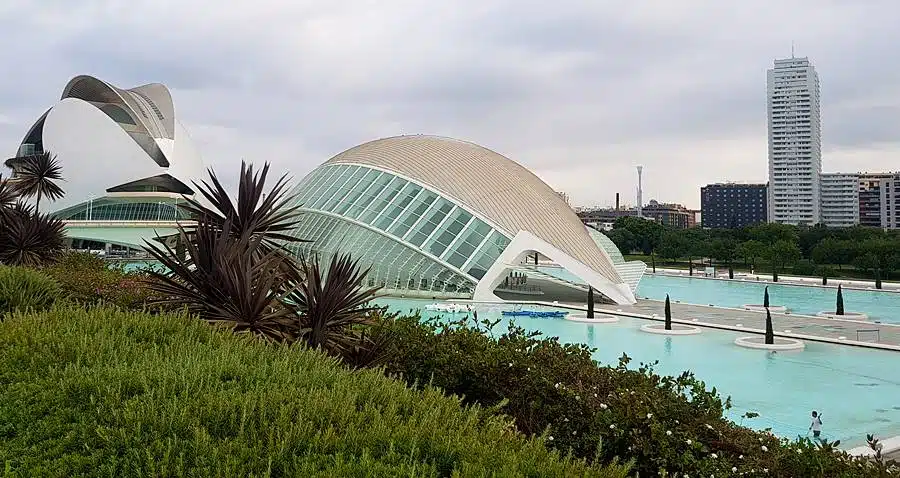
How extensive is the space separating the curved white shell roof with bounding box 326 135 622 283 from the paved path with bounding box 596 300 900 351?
252cm

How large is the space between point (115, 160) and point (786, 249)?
50.9 meters

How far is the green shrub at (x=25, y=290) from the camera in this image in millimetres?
8469

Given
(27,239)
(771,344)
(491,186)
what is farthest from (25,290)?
(491,186)

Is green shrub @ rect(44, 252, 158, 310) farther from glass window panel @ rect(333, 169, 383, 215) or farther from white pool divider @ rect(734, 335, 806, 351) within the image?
glass window panel @ rect(333, 169, 383, 215)

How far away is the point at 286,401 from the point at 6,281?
6.78 meters

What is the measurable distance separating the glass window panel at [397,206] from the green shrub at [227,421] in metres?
21.0

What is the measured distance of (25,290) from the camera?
8.75 meters

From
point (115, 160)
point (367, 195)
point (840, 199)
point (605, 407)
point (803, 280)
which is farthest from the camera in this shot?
point (840, 199)

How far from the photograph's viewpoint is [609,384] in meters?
6.13

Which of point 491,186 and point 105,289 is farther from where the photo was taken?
point 491,186

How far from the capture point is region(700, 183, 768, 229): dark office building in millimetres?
159000

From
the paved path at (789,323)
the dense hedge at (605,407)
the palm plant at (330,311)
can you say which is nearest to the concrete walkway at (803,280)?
the paved path at (789,323)

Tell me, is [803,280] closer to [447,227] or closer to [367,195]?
[447,227]

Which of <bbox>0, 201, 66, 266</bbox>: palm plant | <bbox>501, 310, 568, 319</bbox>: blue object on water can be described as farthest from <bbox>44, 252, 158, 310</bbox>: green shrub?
<bbox>501, 310, 568, 319</bbox>: blue object on water
